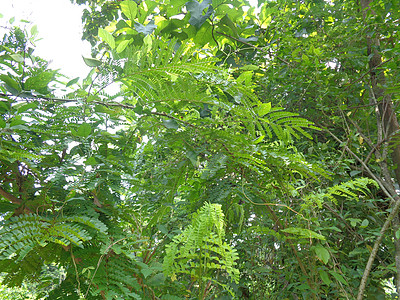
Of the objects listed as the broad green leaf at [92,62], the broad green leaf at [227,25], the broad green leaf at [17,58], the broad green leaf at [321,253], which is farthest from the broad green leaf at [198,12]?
the broad green leaf at [321,253]

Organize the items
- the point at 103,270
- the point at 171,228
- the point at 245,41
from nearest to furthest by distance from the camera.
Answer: the point at 103,270 → the point at 171,228 → the point at 245,41

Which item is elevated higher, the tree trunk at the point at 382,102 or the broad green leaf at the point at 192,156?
the broad green leaf at the point at 192,156

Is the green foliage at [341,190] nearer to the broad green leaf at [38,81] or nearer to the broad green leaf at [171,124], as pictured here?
the broad green leaf at [171,124]

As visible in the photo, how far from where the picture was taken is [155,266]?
2.41 ft

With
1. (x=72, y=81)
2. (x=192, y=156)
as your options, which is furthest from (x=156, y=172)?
(x=72, y=81)

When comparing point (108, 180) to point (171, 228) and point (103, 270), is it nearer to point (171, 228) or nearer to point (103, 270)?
point (103, 270)

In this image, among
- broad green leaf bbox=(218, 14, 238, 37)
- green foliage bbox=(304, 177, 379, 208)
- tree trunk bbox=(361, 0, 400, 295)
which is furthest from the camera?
tree trunk bbox=(361, 0, 400, 295)

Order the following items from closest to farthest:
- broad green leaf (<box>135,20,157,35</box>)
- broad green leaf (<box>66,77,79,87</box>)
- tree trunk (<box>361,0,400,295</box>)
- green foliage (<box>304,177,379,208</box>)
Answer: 1. broad green leaf (<box>66,77,79,87</box>)
2. green foliage (<box>304,177,379,208</box>)
3. broad green leaf (<box>135,20,157,35</box>)
4. tree trunk (<box>361,0,400,295</box>)

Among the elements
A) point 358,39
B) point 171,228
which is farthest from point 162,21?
point 358,39

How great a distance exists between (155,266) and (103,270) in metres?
0.16

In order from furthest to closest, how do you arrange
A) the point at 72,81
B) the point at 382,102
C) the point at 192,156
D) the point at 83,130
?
1. the point at 382,102
2. the point at 192,156
3. the point at 72,81
4. the point at 83,130

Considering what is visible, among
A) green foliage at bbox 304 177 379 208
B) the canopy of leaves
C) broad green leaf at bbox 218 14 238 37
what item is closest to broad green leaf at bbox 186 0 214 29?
the canopy of leaves

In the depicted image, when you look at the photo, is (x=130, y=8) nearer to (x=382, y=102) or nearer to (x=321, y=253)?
(x=321, y=253)

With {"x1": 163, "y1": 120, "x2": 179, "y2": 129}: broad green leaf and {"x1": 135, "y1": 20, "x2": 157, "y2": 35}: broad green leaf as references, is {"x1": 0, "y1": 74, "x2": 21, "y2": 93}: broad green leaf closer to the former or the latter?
{"x1": 163, "y1": 120, "x2": 179, "y2": 129}: broad green leaf
